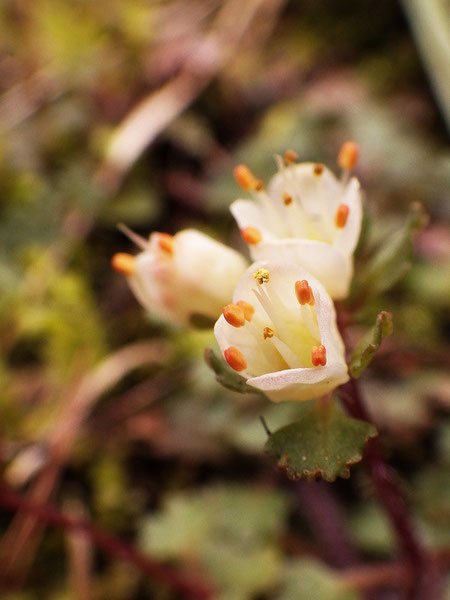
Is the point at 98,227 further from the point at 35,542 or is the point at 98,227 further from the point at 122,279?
the point at 35,542

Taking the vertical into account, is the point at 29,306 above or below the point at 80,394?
above

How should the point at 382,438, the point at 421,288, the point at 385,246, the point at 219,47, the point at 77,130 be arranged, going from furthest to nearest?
the point at 219,47 < the point at 77,130 < the point at 421,288 < the point at 382,438 < the point at 385,246

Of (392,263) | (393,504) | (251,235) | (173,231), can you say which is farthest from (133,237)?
(173,231)

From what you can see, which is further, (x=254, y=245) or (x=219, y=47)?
(x=219, y=47)

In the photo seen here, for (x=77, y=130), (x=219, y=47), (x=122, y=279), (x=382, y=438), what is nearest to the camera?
(x=382, y=438)

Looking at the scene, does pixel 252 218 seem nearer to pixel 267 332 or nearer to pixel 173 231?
pixel 267 332

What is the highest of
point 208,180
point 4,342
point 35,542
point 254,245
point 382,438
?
point 254,245

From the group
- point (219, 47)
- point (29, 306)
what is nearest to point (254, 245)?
point (29, 306)

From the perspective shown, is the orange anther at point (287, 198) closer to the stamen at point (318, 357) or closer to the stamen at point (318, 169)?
the stamen at point (318, 169)
